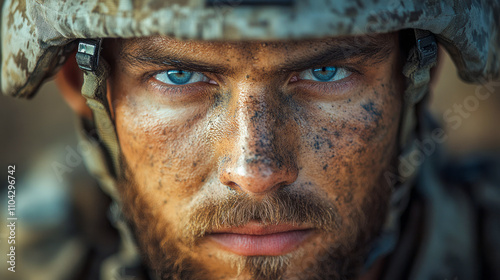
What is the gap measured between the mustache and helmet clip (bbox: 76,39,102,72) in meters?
0.45

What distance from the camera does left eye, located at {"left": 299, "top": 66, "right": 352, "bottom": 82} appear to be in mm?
1191

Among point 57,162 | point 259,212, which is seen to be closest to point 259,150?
point 259,212

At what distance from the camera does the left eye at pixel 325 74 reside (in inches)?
46.9

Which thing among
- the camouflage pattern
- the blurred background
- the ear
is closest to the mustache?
the camouflage pattern

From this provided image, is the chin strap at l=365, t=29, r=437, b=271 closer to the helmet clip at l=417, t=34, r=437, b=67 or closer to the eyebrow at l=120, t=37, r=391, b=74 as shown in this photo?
the helmet clip at l=417, t=34, r=437, b=67

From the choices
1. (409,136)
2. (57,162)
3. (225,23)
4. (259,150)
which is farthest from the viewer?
(57,162)

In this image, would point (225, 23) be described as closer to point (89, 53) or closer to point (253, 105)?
point (253, 105)

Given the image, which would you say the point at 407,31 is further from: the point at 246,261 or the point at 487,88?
the point at 487,88

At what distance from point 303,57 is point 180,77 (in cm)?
32

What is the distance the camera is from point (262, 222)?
1192mm

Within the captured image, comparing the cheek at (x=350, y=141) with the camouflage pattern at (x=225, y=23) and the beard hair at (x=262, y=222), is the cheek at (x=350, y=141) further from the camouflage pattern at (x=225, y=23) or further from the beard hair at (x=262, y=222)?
the camouflage pattern at (x=225, y=23)

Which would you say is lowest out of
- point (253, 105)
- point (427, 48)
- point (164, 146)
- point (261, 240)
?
point (261, 240)

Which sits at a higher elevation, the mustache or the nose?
the nose

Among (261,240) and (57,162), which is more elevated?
(57,162)
